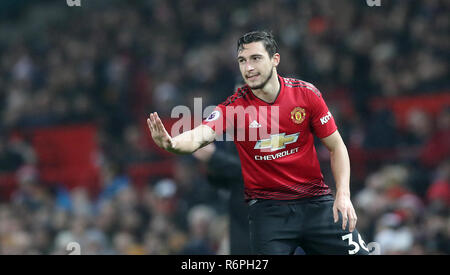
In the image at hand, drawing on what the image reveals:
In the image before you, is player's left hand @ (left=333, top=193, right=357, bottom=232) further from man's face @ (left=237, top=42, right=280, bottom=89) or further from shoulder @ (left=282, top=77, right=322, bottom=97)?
man's face @ (left=237, top=42, right=280, bottom=89)

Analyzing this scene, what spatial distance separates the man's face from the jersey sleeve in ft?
1.41

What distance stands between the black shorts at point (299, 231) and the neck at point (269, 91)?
0.86 metres

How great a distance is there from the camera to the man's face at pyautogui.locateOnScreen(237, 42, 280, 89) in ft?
17.5

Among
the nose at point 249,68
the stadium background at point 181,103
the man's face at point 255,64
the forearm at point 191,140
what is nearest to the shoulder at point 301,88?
the man's face at point 255,64

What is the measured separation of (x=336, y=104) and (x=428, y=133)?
1705 millimetres

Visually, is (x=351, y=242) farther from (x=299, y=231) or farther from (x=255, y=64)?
(x=255, y=64)

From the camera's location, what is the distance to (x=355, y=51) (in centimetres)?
1228

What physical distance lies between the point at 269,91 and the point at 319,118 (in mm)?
472

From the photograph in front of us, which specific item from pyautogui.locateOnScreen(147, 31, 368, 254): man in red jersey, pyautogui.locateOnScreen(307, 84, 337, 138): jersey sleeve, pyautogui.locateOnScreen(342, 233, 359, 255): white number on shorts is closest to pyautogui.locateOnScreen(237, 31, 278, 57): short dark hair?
pyautogui.locateOnScreen(147, 31, 368, 254): man in red jersey

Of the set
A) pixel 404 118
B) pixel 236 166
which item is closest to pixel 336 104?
pixel 404 118

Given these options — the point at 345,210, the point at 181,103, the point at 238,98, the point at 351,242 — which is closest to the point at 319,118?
the point at 238,98

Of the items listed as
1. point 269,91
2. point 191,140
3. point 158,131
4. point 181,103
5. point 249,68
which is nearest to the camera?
point 158,131

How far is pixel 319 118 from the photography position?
5.47 m
